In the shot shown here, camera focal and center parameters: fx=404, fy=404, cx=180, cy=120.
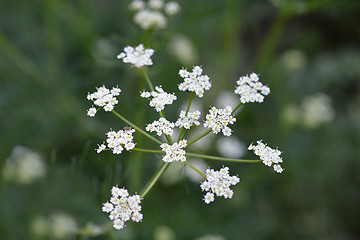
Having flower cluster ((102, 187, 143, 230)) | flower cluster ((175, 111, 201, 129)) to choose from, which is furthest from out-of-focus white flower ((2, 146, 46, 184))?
flower cluster ((175, 111, 201, 129))

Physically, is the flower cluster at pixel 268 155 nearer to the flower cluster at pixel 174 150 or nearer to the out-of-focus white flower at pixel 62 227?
the flower cluster at pixel 174 150

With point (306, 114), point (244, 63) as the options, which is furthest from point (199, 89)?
point (244, 63)

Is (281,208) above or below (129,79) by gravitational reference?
below

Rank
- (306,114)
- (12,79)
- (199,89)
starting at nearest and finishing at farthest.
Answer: (199,89) < (306,114) < (12,79)

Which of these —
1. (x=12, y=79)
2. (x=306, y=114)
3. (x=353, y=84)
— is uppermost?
(x=353, y=84)

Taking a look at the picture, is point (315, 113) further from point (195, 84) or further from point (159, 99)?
point (159, 99)

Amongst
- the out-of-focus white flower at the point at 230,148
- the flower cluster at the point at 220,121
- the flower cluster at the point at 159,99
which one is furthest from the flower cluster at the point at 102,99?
the out-of-focus white flower at the point at 230,148

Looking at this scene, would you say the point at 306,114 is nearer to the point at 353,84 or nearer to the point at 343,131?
the point at 343,131
